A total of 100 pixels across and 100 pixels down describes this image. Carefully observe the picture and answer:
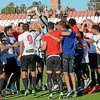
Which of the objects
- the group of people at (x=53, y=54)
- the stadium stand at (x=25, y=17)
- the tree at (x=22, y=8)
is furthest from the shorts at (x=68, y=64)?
the tree at (x=22, y=8)

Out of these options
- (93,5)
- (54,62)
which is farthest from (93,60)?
(93,5)

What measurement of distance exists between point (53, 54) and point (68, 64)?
0.52m

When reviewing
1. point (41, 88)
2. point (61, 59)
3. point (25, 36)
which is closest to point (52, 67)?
point (61, 59)

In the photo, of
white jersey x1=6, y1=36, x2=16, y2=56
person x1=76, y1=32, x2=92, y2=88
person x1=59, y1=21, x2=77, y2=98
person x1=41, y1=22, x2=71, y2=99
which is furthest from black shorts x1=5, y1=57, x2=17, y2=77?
person x1=76, y1=32, x2=92, y2=88

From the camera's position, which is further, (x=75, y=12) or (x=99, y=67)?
(x=75, y=12)

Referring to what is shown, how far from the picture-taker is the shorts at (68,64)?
410 inches

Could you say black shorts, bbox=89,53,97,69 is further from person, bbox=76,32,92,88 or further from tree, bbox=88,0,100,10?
tree, bbox=88,0,100,10

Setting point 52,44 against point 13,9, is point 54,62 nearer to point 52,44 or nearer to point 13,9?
point 52,44

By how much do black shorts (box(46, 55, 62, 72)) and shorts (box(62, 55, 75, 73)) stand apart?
21 centimetres

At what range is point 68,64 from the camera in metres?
10.4

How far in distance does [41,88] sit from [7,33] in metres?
2.20

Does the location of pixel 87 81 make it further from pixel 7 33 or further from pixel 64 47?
pixel 7 33

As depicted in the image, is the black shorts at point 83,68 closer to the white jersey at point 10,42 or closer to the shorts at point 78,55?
the shorts at point 78,55

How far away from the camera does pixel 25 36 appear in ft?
35.1
